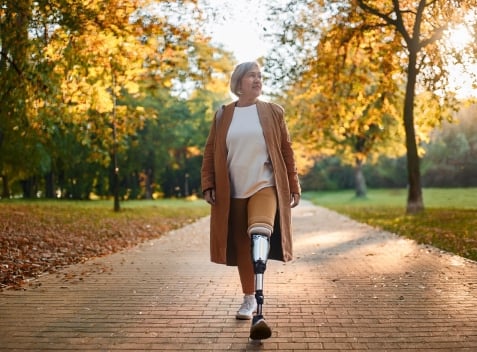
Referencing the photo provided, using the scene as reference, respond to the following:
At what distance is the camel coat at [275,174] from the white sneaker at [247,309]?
40 cm

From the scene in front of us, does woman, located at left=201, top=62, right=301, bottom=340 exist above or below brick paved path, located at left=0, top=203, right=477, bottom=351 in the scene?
above

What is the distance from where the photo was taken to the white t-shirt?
4.70 m

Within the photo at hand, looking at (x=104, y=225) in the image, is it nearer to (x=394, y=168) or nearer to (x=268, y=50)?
(x=268, y=50)

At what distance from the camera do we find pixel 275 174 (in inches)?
184

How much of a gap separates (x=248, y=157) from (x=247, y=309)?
4.54 feet

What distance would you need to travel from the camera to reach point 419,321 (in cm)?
486

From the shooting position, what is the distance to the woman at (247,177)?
4.69 metres

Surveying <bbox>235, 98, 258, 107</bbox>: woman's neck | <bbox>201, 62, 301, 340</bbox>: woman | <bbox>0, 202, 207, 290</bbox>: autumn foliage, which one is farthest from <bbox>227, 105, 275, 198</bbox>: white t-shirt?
<bbox>0, 202, 207, 290</bbox>: autumn foliage

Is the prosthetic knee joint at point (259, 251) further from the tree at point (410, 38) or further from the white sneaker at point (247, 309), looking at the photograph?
the tree at point (410, 38)

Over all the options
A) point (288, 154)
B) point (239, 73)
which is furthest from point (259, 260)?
point (239, 73)

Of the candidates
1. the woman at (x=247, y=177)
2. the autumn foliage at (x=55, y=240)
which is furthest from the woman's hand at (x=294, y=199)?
the autumn foliage at (x=55, y=240)

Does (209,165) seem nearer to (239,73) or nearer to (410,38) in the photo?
(239,73)

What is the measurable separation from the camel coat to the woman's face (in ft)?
0.35

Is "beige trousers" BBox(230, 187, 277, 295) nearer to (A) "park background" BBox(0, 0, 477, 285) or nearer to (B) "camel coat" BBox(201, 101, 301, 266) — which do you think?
(B) "camel coat" BBox(201, 101, 301, 266)
